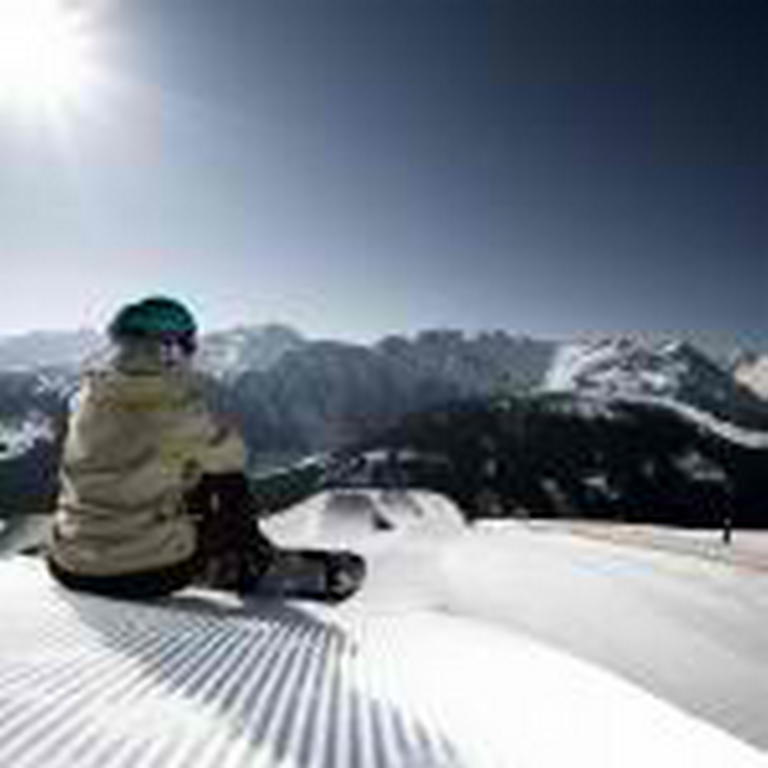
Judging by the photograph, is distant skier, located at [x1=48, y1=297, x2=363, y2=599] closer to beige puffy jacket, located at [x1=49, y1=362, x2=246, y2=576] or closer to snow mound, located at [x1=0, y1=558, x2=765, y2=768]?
beige puffy jacket, located at [x1=49, y1=362, x2=246, y2=576]

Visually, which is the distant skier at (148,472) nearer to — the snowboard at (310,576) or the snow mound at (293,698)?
the snow mound at (293,698)

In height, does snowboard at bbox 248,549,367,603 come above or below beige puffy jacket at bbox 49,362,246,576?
below

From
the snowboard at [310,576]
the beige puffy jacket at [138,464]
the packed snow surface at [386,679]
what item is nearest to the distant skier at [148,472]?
the beige puffy jacket at [138,464]

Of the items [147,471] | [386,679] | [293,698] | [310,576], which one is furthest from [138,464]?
[293,698]

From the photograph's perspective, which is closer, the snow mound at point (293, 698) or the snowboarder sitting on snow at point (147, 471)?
the snow mound at point (293, 698)

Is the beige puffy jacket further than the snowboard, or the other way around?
the snowboard

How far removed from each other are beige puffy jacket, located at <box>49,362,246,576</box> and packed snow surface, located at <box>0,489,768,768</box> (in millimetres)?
322

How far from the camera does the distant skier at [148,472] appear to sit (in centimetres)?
548

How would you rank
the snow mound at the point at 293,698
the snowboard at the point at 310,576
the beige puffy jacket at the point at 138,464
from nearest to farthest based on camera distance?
the snow mound at the point at 293,698
the beige puffy jacket at the point at 138,464
the snowboard at the point at 310,576

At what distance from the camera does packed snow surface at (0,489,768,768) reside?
9.49 ft

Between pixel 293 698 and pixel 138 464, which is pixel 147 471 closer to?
pixel 138 464

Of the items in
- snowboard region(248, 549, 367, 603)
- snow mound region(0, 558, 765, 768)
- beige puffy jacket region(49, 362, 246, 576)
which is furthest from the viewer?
snowboard region(248, 549, 367, 603)

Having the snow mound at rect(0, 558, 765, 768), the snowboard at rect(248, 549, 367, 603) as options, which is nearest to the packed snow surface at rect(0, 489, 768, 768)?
the snow mound at rect(0, 558, 765, 768)

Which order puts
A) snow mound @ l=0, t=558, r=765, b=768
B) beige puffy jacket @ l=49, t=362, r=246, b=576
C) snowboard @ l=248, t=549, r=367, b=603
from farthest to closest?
1. snowboard @ l=248, t=549, r=367, b=603
2. beige puffy jacket @ l=49, t=362, r=246, b=576
3. snow mound @ l=0, t=558, r=765, b=768
